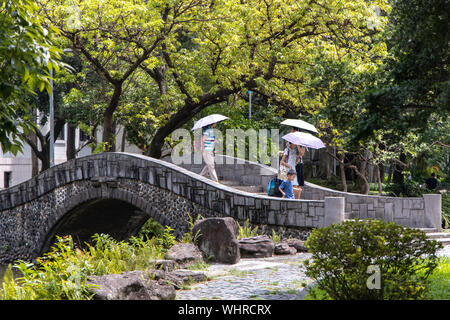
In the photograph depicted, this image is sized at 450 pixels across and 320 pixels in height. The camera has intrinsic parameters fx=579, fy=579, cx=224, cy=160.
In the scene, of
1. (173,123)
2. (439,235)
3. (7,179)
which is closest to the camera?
(439,235)

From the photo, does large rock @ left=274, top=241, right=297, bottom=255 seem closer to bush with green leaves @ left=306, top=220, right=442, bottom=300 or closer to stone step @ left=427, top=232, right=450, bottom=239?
stone step @ left=427, top=232, right=450, bottom=239

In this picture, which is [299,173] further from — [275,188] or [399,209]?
[399,209]

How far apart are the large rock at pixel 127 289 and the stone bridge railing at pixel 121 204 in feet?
18.3

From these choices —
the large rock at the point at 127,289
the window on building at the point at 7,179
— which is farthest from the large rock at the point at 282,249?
the window on building at the point at 7,179

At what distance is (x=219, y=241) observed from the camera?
10.6 meters

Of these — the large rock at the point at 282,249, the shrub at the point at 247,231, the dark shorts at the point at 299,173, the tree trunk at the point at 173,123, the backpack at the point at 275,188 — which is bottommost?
the large rock at the point at 282,249

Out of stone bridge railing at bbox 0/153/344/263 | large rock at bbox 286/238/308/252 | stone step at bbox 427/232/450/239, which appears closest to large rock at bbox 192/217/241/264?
large rock at bbox 286/238/308/252

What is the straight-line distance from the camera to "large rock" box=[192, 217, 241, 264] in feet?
34.6

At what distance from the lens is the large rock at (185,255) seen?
10.0 meters

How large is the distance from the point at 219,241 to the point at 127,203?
11353 mm

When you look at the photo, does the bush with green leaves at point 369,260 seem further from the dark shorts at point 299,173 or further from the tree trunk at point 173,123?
the tree trunk at point 173,123

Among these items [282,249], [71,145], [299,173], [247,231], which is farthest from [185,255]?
[71,145]

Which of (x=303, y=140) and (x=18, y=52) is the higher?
(x=18, y=52)

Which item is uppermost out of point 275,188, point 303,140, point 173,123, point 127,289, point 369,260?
point 173,123
